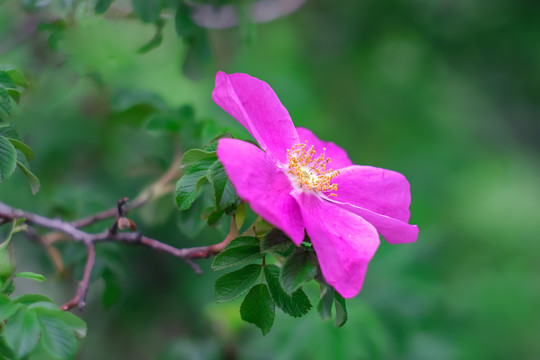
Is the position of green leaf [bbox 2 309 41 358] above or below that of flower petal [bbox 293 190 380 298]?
below

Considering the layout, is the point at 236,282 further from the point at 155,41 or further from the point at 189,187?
the point at 155,41

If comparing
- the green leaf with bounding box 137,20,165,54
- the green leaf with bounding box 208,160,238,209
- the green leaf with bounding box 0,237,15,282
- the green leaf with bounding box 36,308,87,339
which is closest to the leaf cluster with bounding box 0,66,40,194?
the green leaf with bounding box 0,237,15,282

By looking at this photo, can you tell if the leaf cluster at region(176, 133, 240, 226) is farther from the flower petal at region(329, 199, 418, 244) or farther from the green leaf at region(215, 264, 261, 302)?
the flower petal at region(329, 199, 418, 244)

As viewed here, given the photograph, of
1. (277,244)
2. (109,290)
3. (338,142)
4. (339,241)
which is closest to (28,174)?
(277,244)

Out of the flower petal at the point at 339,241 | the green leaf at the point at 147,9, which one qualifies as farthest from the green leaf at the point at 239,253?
the green leaf at the point at 147,9

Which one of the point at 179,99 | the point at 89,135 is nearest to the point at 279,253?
the point at 89,135

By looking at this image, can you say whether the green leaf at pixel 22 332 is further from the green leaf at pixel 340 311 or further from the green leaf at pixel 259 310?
the green leaf at pixel 340 311
